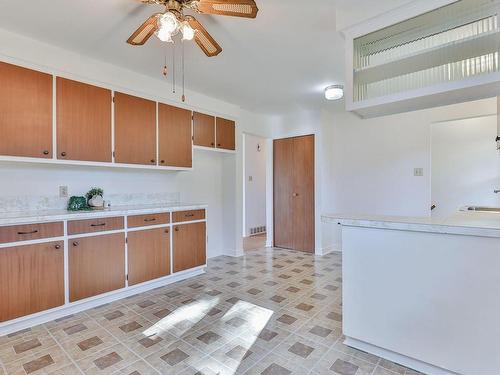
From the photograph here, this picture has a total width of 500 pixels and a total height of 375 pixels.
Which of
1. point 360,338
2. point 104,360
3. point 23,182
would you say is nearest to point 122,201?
point 23,182

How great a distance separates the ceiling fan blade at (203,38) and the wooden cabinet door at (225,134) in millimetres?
1925

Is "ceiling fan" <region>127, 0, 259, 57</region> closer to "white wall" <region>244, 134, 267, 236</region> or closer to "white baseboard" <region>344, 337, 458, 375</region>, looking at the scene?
"white baseboard" <region>344, 337, 458, 375</region>

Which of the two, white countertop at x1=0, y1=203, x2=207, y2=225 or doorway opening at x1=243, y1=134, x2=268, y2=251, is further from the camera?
doorway opening at x1=243, y1=134, x2=268, y2=251

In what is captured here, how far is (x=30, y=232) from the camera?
2.20 m

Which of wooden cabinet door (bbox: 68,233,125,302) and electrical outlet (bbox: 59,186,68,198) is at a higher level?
electrical outlet (bbox: 59,186,68,198)

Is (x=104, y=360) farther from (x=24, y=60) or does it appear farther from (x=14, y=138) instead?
(x=24, y=60)

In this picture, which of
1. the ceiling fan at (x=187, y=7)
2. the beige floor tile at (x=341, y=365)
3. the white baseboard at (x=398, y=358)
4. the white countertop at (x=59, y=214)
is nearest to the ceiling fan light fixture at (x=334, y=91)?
the ceiling fan at (x=187, y=7)

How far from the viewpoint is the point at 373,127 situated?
14.1ft

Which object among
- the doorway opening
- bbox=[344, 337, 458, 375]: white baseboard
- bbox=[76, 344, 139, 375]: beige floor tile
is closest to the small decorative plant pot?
bbox=[76, 344, 139, 375]: beige floor tile

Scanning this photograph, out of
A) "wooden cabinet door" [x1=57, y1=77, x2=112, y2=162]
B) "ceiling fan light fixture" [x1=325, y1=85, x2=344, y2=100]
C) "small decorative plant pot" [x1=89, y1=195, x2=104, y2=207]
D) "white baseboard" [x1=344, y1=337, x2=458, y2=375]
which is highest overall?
"ceiling fan light fixture" [x1=325, y1=85, x2=344, y2=100]

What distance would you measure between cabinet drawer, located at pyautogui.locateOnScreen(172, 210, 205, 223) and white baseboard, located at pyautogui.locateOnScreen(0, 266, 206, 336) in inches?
25.5

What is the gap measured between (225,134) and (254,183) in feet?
8.48

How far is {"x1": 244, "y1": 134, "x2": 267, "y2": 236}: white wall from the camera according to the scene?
6.45 metres

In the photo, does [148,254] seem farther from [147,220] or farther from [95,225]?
[95,225]
